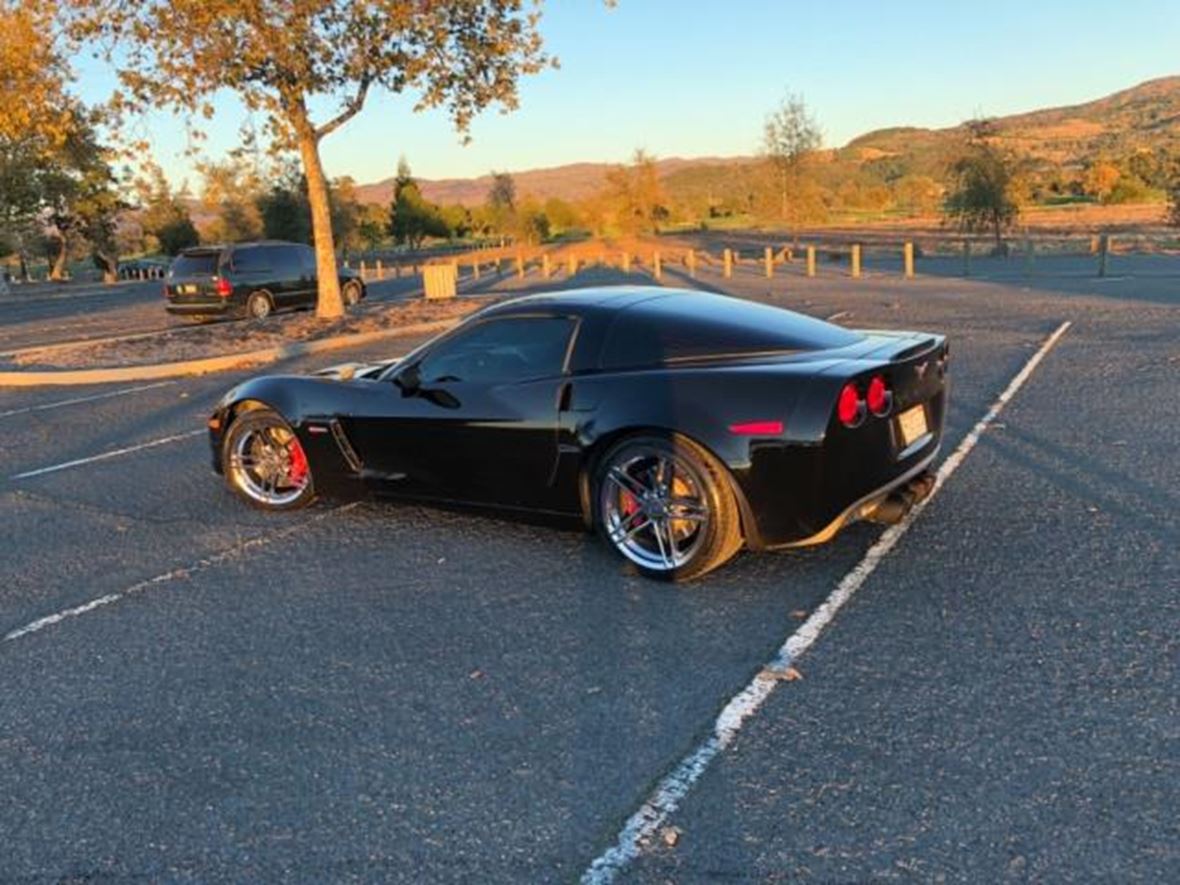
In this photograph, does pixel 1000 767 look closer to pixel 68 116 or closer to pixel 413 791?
pixel 413 791

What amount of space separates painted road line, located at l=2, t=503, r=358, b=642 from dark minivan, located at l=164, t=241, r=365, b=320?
1492 cm

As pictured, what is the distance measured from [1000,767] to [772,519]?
1610 mm

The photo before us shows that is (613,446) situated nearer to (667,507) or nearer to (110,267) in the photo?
(667,507)

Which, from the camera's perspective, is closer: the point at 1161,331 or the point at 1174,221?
the point at 1161,331

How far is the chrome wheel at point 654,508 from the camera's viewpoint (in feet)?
14.9

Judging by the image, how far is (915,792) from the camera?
2865mm

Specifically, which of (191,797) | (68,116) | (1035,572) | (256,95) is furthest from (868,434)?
(68,116)

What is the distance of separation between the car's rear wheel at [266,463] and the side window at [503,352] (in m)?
1.17

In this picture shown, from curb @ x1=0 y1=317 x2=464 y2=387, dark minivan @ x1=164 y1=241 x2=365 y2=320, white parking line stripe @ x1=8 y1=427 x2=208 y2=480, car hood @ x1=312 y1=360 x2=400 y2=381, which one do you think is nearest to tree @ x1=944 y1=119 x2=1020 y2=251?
dark minivan @ x1=164 y1=241 x2=365 y2=320

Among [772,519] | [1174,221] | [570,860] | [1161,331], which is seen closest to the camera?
[570,860]

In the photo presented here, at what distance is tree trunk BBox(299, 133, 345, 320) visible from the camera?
1733 cm

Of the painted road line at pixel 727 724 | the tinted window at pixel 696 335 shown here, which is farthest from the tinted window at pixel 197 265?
the painted road line at pixel 727 724

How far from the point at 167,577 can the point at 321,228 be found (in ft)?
44.7

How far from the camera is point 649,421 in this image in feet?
15.0
